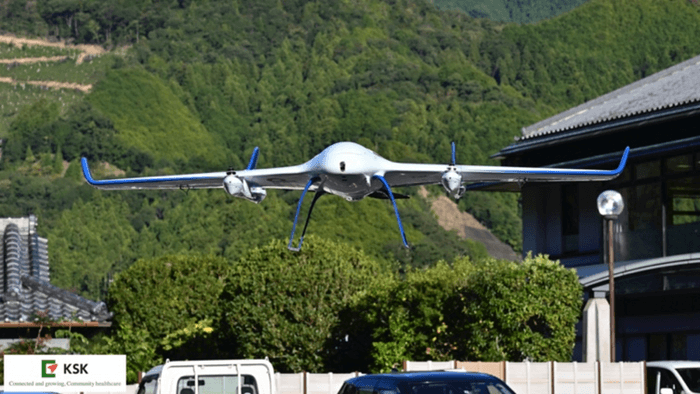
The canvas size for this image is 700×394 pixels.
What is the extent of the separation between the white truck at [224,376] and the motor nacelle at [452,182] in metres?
4.37

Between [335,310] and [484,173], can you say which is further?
[335,310]

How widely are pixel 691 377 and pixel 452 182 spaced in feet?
32.3

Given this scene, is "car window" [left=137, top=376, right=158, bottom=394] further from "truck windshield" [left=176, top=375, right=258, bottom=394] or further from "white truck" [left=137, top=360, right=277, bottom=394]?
"truck windshield" [left=176, top=375, right=258, bottom=394]

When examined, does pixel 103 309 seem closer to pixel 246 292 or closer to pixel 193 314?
pixel 193 314

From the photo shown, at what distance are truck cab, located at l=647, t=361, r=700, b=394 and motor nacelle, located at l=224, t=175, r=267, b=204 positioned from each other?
10.2 m

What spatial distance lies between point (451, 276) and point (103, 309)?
79.4 ft

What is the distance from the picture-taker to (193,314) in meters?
49.7

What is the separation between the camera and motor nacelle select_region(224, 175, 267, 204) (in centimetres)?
2092

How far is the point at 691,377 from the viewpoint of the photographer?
2633cm

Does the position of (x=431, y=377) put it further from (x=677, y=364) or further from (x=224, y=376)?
(x=677, y=364)

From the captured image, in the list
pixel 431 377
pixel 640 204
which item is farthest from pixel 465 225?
pixel 431 377

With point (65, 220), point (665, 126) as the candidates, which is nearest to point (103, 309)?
point (665, 126)

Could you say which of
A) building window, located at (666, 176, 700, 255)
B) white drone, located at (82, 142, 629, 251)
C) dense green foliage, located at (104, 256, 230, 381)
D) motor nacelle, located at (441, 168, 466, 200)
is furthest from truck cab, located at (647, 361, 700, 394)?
dense green foliage, located at (104, 256, 230, 381)

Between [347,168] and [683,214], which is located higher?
[683,214]
